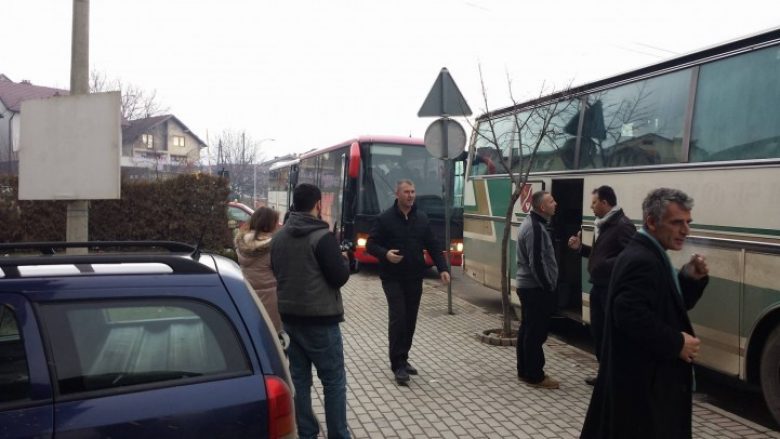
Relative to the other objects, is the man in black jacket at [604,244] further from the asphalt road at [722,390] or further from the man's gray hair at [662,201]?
the man's gray hair at [662,201]

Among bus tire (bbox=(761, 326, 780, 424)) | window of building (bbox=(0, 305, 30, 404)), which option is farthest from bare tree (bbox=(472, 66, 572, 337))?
window of building (bbox=(0, 305, 30, 404))

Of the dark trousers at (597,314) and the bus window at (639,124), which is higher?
the bus window at (639,124)

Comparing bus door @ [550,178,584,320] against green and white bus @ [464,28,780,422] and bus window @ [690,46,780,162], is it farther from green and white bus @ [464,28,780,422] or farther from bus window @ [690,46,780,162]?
bus window @ [690,46,780,162]

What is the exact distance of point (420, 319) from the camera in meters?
10.2

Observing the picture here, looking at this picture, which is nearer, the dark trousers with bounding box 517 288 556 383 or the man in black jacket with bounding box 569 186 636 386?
the man in black jacket with bounding box 569 186 636 386

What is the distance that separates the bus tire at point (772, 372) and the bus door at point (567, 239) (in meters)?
3.59

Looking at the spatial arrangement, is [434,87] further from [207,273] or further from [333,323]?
[207,273]

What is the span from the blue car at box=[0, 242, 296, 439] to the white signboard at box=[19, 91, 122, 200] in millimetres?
4830

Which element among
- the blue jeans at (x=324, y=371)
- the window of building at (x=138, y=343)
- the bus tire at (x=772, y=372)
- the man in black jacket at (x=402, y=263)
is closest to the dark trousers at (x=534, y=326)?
the man in black jacket at (x=402, y=263)

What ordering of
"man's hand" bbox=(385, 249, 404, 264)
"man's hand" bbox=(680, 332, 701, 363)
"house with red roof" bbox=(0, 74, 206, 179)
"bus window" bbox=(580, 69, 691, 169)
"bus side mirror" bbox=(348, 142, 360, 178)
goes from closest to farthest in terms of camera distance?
"man's hand" bbox=(680, 332, 701, 363) < "man's hand" bbox=(385, 249, 404, 264) < "bus window" bbox=(580, 69, 691, 169) < "bus side mirror" bbox=(348, 142, 360, 178) < "house with red roof" bbox=(0, 74, 206, 179)

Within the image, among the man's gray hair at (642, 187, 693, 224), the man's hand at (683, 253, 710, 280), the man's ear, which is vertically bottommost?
the man's hand at (683, 253, 710, 280)

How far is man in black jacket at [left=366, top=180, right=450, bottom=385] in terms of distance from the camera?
21.3ft

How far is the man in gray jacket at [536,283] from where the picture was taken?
20.9ft

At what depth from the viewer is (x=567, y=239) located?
9203 millimetres
